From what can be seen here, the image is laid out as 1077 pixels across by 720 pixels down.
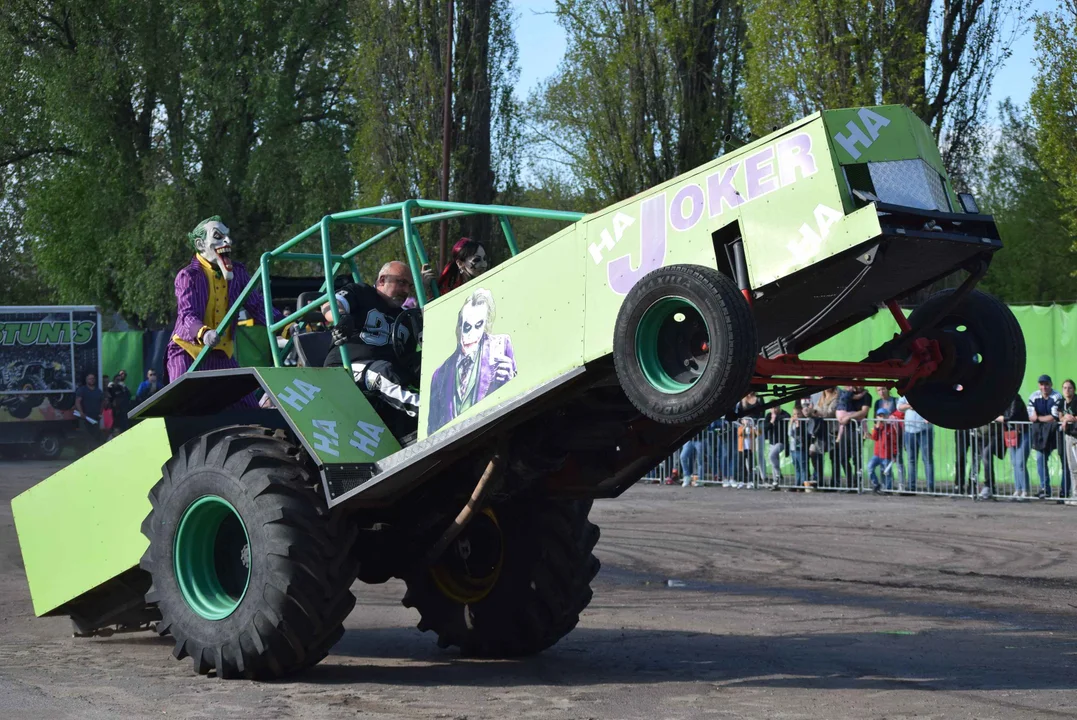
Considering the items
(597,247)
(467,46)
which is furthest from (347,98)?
(597,247)

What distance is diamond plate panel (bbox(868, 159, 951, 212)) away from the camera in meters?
5.28

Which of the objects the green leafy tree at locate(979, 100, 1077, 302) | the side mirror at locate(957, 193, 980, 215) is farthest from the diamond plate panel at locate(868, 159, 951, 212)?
the green leafy tree at locate(979, 100, 1077, 302)

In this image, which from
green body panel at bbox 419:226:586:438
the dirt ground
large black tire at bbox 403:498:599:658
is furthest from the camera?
large black tire at bbox 403:498:599:658

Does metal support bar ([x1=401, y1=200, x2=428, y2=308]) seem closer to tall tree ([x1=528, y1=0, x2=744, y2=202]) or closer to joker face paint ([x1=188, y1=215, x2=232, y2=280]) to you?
joker face paint ([x1=188, y1=215, x2=232, y2=280])

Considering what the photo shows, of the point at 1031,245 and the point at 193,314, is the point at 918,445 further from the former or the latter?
the point at 1031,245

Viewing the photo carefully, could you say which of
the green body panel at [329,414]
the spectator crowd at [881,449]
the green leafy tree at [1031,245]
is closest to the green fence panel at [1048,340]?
the spectator crowd at [881,449]

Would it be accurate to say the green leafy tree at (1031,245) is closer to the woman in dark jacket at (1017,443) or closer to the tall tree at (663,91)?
the tall tree at (663,91)

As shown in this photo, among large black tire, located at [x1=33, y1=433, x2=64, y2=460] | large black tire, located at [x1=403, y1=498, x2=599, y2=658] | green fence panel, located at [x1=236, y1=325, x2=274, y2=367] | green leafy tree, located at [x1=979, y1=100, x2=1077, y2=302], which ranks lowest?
large black tire, located at [x1=33, y1=433, x2=64, y2=460]

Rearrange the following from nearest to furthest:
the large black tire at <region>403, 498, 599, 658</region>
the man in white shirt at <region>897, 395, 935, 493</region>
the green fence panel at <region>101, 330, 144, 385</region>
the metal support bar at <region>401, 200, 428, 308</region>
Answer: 1. the metal support bar at <region>401, 200, 428, 308</region>
2. the large black tire at <region>403, 498, 599, 658</region>
3. the man in white shirt at <region>897, 395, 935, 493</region>
4. the green fence panel at <region>101, 330, 144, 385</region>

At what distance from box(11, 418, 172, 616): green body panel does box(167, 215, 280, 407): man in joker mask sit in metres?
0.62

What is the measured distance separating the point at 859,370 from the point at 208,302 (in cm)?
414

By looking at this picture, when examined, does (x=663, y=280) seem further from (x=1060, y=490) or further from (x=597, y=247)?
(x=1060, y=490)

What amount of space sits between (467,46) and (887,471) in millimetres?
14889

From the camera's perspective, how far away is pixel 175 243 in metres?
32.8
